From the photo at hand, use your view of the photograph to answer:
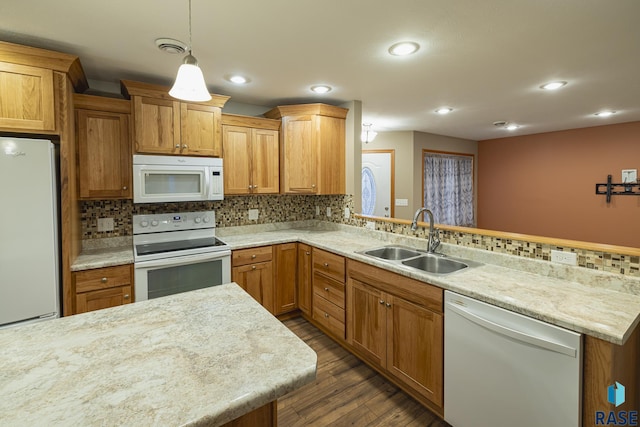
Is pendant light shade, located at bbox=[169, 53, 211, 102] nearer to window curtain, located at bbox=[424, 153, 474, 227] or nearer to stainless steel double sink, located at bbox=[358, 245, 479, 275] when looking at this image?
stainless steel double sink, located at bbox=[358, 245, 479, 275]

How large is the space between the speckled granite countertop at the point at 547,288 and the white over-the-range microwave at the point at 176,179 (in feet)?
1.83

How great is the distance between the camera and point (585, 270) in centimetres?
171

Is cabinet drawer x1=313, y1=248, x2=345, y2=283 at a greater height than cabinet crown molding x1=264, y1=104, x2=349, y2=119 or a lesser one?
lesser

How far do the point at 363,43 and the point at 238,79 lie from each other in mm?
1199

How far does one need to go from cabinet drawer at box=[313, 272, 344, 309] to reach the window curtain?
10.9 feet

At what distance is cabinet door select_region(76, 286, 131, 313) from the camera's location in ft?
7.28

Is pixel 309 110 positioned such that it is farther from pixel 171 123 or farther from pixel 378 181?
pixel 378 181

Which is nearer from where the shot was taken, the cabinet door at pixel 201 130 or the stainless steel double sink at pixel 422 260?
the stainless steel double sink at pixel 422 260

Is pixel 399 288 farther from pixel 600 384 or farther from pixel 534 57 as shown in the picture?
pixel 534 57

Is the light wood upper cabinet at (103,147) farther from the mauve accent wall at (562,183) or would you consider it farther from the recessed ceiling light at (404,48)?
the mauve accent wall at (562,183)

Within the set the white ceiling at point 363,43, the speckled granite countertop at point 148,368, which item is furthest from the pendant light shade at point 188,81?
the speckled granite countertop at point 148,368

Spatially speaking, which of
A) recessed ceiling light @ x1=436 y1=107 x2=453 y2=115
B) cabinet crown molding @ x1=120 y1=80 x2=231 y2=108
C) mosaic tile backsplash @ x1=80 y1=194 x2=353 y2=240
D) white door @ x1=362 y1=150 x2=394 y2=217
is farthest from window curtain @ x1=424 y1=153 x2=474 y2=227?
cabinet crown molding @ x1=120 y1=80 x2=231 y2=108

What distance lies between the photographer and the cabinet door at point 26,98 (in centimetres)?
191

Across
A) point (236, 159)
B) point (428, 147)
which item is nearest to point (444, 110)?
point (428, 147)
